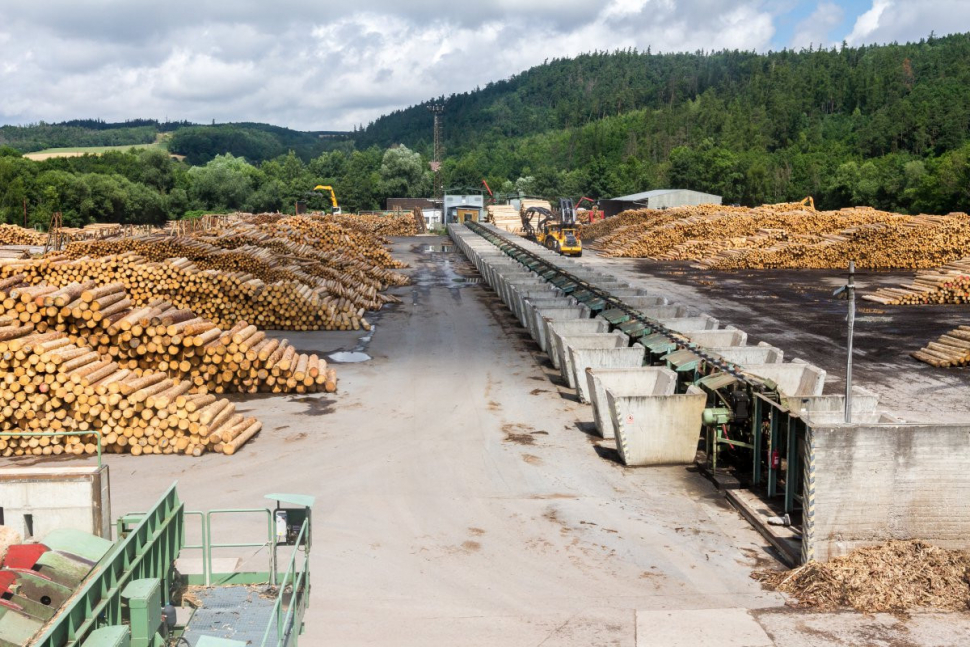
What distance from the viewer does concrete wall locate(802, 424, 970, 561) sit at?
33.1 ft

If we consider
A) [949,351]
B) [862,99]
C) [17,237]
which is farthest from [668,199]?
[862,99]

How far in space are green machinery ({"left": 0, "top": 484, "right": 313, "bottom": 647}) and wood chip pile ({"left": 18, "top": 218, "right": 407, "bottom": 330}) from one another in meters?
13.0

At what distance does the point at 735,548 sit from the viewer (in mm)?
10828

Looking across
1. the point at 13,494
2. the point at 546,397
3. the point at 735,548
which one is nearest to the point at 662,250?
the point at 546,397

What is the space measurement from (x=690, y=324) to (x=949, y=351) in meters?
6.92

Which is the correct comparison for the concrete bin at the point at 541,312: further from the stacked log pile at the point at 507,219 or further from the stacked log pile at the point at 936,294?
the stacked log pile at the point at 507,219

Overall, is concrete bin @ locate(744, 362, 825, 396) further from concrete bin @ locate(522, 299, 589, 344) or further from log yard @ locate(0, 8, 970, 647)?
concrete bin @ locate(522, 299, 589, 344)

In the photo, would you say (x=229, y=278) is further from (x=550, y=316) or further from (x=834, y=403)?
(x=834, y=403)

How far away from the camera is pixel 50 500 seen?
9.14 meters

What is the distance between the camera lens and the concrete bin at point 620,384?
15195mm

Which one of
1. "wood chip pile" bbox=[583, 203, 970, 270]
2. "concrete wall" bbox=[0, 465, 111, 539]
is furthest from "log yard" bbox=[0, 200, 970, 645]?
"wood chip pile" bbox=[583, 203, 970, 270]

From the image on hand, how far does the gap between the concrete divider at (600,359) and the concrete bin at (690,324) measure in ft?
7.52

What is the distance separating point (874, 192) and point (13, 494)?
261 ft

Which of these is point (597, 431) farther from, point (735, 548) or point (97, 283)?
point (97, 283)
